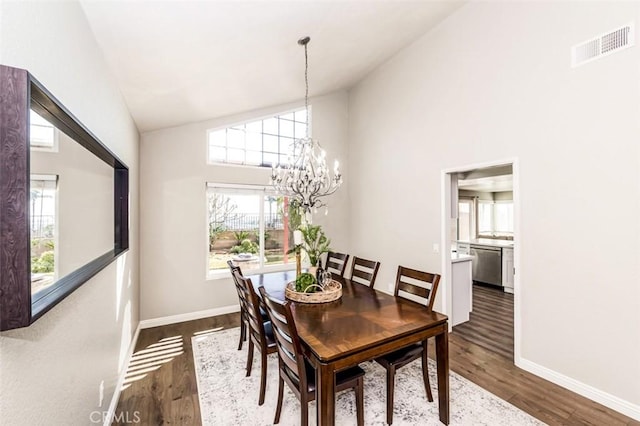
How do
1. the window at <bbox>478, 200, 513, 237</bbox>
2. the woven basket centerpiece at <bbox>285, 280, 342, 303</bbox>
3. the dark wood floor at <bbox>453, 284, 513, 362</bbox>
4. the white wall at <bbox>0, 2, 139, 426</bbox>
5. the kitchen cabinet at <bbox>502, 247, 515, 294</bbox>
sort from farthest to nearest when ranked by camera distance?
the window at <bbox>478, 200, 513, 237</bbox> → the kitchen cabinet at <bbox>502, 247, 515, 294</bbox> → the dark wood floor at <bbox>453, 284, 513, 362</bbox> → the woven basket centerpiece at <bbox>285, 280, 342, 303</bbox> → the white wall at <bbox>0, 2, 139, 426</bbox>

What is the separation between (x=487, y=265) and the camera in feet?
18.6

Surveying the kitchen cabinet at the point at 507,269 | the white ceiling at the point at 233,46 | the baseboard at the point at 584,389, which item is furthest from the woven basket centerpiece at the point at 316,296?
the kitchen cabinet at the point at 507,269

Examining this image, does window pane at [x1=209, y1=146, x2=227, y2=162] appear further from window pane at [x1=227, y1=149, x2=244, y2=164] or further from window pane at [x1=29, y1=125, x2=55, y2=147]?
window pane at [x1=29, y1=125, x2=55, y2=147]

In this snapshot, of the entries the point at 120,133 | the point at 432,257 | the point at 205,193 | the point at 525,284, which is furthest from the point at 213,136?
the point at 525,284

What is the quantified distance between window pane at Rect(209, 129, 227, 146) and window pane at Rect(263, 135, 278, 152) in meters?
0.66

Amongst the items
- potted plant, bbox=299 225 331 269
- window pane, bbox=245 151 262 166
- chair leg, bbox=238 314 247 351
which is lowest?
chair leg, bbox=238 314 247 351

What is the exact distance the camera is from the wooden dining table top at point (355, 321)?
1655mm

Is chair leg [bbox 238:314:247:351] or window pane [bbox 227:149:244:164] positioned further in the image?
window pane [bbox 227:149:244:164]

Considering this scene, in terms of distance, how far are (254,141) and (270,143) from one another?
0.28 metres

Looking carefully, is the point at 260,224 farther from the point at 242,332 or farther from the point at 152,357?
the point at 152,357

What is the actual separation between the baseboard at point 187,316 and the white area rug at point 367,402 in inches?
53.4

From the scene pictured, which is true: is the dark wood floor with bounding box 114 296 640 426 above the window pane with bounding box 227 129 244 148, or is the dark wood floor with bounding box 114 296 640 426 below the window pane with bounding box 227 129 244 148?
below

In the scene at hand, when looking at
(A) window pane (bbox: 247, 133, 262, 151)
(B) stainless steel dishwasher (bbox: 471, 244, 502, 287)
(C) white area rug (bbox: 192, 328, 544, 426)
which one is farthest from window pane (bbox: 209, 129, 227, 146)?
(B) stainless steel dishwasher (bbox: 471, 244, 502, 287)

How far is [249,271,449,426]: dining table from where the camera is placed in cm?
155
